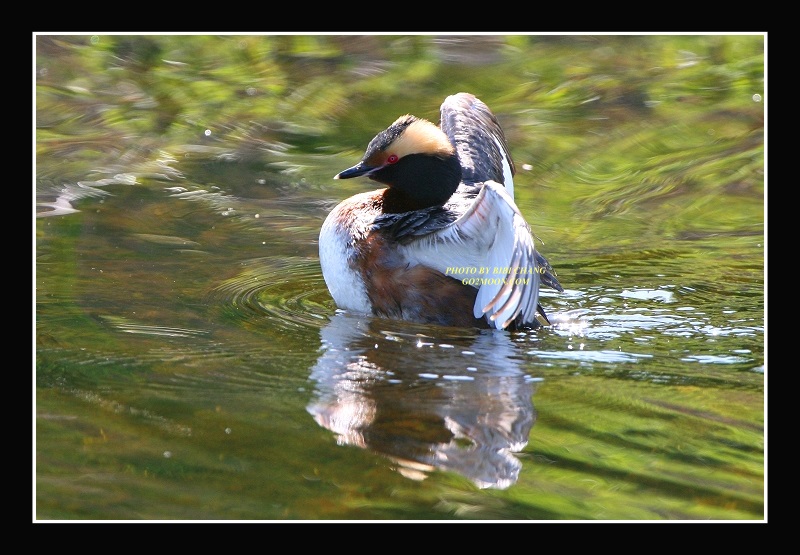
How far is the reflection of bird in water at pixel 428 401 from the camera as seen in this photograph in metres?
4.91

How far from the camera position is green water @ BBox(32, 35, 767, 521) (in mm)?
4707

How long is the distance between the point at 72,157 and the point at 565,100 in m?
4.94

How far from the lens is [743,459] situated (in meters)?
4.93

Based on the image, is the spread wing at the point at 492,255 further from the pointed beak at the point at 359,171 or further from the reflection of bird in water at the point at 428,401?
the pointed beak at the point at 359,171

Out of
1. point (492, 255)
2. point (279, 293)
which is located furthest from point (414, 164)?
point (279, 293)

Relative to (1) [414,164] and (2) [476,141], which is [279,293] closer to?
(1) [414,164]

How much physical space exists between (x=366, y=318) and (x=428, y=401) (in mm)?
1516

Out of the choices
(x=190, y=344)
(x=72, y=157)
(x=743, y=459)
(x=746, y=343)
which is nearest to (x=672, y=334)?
(x=746, y=343)

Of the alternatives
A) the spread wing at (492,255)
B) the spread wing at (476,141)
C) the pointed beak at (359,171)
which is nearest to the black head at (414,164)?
the pointed beak at (359,171)

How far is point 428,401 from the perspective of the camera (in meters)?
5.46

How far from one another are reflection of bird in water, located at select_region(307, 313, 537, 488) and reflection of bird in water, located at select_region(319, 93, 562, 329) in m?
0.29

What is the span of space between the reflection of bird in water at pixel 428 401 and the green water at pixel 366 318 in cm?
2

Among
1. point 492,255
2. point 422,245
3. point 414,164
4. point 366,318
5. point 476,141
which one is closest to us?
point 492,255

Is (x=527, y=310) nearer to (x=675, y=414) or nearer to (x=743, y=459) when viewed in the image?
(x=675, y=414)
